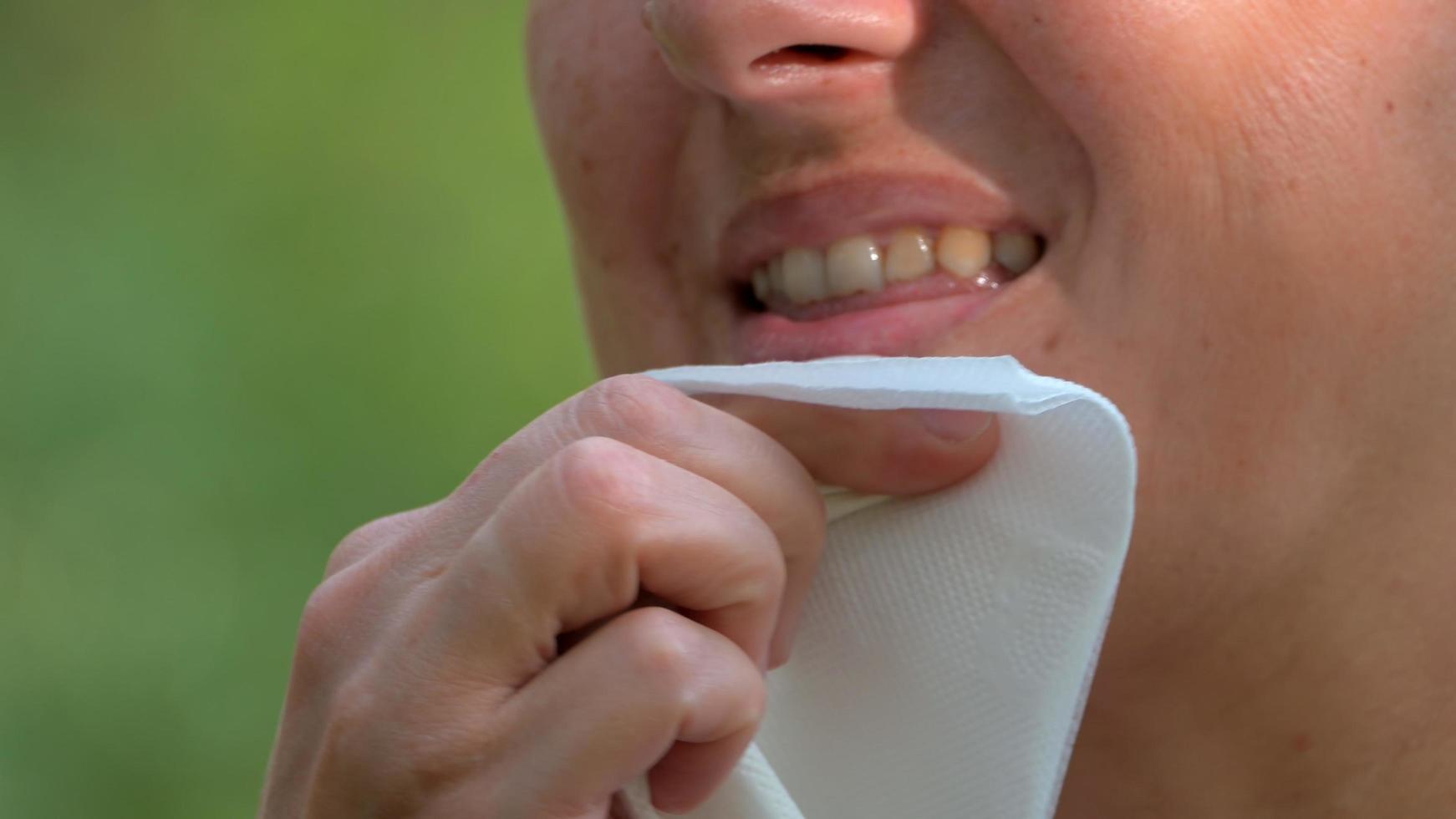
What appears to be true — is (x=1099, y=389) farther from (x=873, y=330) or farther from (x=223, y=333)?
(x=223, y=333)

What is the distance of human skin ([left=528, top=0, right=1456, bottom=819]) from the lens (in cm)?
65

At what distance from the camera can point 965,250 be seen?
2.46ft

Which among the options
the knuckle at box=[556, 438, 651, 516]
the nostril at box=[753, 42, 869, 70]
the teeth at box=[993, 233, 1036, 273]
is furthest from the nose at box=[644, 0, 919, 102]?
the knuckle at box=[556, 438, 651, 516]

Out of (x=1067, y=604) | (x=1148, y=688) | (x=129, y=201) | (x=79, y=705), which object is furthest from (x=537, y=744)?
(x=129, y=201)

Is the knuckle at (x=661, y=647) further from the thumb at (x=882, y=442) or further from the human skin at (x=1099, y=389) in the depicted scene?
the thumb at (x=882, y=442)

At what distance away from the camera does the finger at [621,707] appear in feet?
1.94

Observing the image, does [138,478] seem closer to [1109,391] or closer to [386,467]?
[386,467]

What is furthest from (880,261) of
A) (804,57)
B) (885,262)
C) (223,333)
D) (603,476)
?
(223,333)

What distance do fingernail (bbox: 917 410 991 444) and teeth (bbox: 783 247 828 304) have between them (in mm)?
167

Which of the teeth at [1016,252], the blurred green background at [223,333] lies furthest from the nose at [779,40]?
the blurred green background at [223,333]

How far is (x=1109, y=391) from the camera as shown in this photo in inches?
27.0

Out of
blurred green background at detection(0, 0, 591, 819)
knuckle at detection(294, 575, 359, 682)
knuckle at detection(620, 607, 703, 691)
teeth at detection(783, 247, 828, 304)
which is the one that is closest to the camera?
knuckle at detection(620, 607, 703, 691)

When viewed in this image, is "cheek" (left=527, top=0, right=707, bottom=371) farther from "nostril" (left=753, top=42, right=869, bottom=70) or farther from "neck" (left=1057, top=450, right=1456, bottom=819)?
"neck" (left=1057, top=450, right=1456, bottom=819)

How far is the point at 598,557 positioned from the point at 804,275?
26 centimetres
